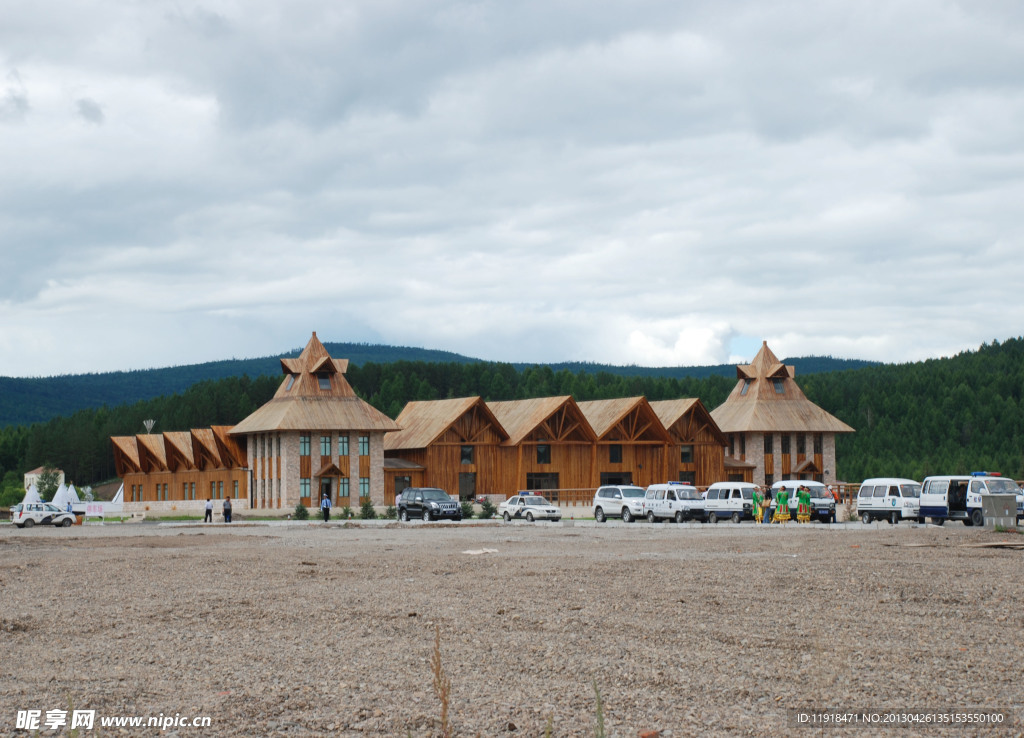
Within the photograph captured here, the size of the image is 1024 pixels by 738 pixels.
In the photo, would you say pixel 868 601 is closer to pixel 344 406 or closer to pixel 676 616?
pixel 676 616

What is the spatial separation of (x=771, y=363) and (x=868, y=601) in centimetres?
6704

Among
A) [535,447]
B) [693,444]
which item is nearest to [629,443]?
[693,444]

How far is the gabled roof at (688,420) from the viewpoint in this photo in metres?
75.1

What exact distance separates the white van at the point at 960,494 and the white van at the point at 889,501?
1.06m

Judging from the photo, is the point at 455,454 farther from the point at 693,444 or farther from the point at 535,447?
the point at 693,444

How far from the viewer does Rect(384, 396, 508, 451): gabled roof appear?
69562 mm

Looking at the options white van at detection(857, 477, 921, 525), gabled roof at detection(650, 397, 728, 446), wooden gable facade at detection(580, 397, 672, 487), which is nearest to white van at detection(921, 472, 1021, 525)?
white van at detection(857, 477, 921, 525)

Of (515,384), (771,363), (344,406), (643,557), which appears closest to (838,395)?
(515,384)

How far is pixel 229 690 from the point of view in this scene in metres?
9.76

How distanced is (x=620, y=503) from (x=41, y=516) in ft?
85.0

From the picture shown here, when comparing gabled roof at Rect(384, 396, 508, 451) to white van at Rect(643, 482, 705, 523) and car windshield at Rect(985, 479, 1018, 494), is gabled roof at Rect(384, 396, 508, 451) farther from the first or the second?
car windshield at Rect(985, 479, 1018, 494)

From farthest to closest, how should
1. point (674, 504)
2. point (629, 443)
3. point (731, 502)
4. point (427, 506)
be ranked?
point (629, 443) → point (427, 506) → point (674, 504) → point (731, 502)

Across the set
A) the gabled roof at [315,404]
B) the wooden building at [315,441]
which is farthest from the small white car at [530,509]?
the gabled roof at [315,404]

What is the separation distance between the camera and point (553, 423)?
71.4 m
